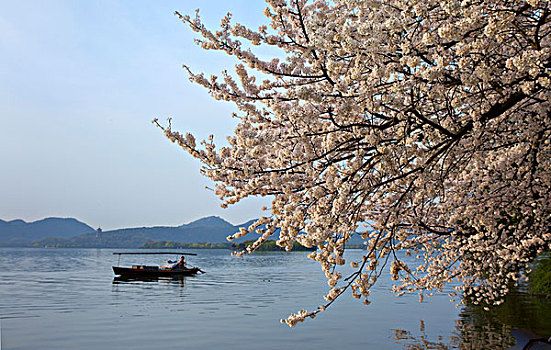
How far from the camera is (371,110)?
5.76 m

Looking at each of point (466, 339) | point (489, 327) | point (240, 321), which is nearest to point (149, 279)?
point (240, 321)

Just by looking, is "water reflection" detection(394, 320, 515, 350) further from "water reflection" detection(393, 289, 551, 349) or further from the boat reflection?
the boat reflection

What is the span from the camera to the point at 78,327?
84.1 feet

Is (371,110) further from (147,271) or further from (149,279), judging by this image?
(149,279)

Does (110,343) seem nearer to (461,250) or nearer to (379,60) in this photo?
(461,250)

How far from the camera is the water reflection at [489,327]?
1961 centimetres

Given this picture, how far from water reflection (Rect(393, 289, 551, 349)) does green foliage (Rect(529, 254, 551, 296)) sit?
1.36 m

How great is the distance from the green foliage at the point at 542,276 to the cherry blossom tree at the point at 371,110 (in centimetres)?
2521

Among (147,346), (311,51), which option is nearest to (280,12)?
(311,51)

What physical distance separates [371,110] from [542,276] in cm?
3090

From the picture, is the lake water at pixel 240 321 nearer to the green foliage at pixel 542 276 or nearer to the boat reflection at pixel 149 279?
the green foliage at pixel 542 276

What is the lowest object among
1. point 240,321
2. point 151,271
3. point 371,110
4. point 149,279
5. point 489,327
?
point 240,321

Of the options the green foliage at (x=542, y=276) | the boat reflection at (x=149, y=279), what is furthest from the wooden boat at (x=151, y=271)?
the green foliage at (x=542, y=276)

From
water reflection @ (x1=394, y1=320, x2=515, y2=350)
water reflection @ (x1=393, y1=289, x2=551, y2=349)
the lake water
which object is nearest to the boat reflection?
the lake water
